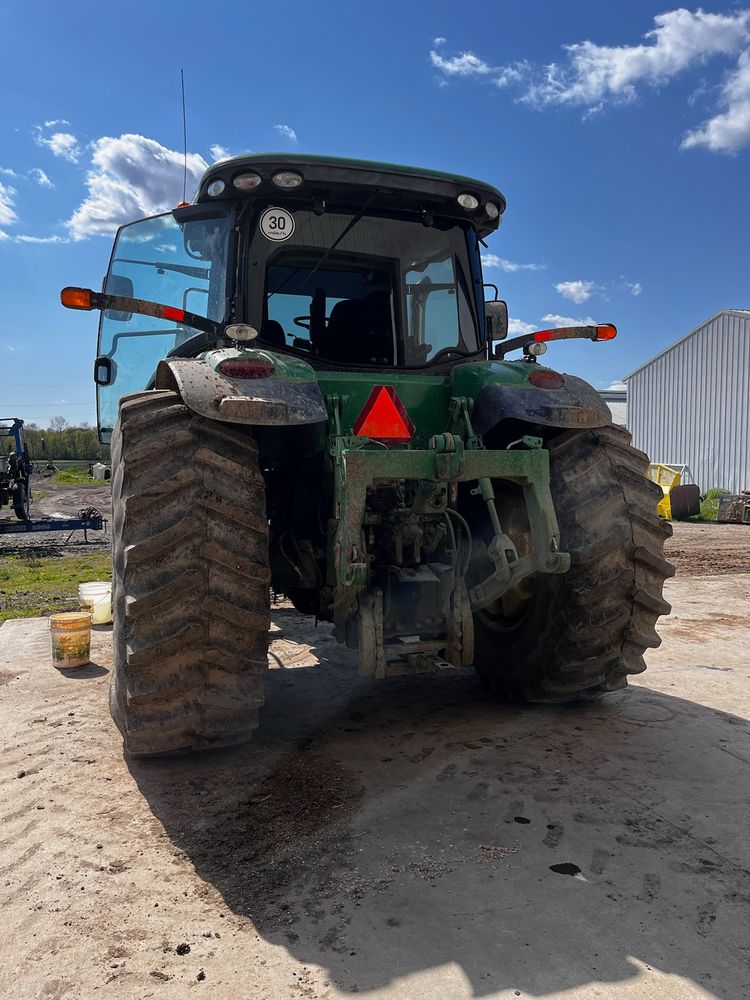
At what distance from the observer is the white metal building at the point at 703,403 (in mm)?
20266

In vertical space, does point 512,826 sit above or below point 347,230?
below

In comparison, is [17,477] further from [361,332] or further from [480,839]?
[480,839]

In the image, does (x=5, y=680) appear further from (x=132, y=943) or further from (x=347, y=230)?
(x=347, y=230)

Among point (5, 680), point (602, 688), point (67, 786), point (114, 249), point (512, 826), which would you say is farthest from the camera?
point (5, 680)

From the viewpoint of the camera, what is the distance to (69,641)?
4996 millimetres

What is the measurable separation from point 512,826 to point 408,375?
2233 mm

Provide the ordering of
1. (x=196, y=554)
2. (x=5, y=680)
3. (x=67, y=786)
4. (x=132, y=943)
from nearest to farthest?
(x=132, y=943), (x=196, y=554), (x=67, y=786), (x=5, y=680)

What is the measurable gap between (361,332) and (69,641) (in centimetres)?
280

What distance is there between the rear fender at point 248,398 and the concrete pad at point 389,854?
151cm

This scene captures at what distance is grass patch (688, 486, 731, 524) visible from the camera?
17.3 metres

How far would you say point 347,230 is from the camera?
397 centimetres

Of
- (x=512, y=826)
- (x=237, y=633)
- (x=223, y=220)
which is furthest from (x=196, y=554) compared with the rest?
(x=223, y=220)

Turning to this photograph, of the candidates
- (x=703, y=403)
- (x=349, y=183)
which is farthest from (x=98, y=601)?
(x=703, y=403)

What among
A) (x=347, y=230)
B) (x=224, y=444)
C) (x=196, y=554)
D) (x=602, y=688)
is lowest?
(x=602, y=688)
